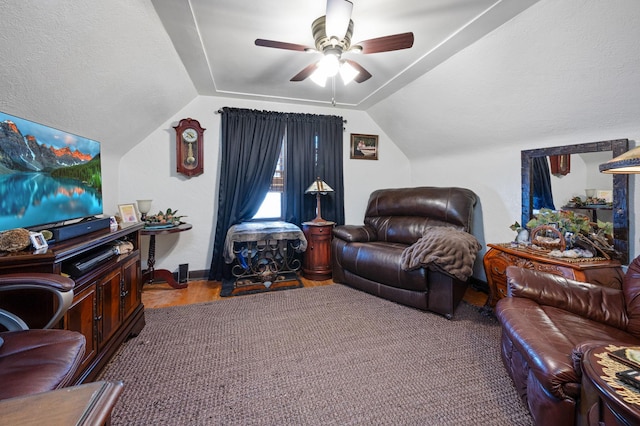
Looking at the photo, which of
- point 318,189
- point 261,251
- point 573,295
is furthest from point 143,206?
point 573,295

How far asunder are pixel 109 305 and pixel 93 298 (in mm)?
206

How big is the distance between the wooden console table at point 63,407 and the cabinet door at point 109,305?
1.36 meters

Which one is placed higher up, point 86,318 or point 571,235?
point 571,235

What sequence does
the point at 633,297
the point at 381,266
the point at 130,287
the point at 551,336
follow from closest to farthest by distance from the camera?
the point at 551,336
the point at 633,297
the point at 130,287
the point at 381,266

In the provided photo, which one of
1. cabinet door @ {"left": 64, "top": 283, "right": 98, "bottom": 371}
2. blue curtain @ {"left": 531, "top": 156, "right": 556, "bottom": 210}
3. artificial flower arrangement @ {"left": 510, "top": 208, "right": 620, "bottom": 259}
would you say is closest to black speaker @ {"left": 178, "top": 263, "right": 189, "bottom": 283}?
cabinet door @ {"left": 64, "top": 283, "right": 98, "bottom": 371}

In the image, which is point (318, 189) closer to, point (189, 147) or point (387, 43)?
point (189, 147)

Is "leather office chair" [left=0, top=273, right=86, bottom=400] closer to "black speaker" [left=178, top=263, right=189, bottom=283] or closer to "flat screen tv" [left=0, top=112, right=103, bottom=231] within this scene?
"flat screen tv" [left=0, top=112, right=103, bottom=231]

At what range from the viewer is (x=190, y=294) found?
3039 millimetres

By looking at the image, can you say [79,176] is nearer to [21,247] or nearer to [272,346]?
[21,247]

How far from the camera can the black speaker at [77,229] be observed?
1488 mm

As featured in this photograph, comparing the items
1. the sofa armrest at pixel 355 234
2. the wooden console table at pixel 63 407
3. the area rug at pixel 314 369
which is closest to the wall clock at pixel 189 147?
the area rug at pixel 314 369

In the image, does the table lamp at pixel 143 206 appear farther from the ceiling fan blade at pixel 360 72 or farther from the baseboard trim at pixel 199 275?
the ceiling fan blade at pixel 360 72

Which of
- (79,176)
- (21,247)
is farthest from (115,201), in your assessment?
(21,247)

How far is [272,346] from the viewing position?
6.52ft
